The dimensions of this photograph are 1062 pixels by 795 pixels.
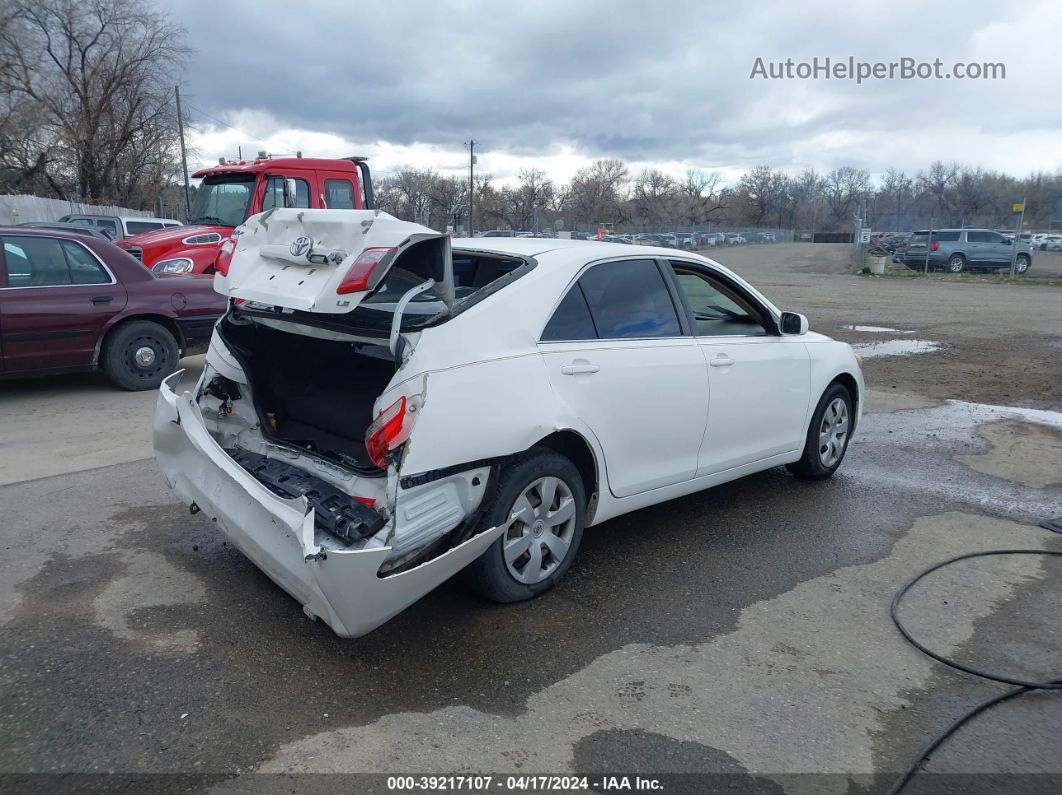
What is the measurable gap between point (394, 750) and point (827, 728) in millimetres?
1579

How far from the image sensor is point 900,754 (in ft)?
9.39

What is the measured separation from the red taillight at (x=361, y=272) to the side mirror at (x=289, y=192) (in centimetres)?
793

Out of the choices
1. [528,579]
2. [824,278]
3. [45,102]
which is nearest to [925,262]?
[824,278]

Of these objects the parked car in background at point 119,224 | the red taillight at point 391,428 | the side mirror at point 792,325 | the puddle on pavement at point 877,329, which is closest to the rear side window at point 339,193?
the side mirror at point 792,325

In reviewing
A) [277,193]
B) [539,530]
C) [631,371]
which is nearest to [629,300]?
[631,371]

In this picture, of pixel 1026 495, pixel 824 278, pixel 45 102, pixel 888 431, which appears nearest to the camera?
pixel 1026 495

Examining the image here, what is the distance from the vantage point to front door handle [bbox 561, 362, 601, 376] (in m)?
3.79

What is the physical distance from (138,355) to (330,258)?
572cm

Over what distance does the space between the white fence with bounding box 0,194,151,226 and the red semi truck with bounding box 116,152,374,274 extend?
23.0 meters

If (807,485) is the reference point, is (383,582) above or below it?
above

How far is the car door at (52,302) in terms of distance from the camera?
7.35 metres

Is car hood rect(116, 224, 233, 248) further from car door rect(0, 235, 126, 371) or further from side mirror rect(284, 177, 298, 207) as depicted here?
car door rect(0, 235, 126, 371)

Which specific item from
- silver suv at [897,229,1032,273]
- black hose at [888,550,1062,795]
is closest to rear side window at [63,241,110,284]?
black hose at [888,550,1062,795]

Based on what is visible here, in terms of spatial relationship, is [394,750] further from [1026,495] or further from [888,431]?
[888,431]
